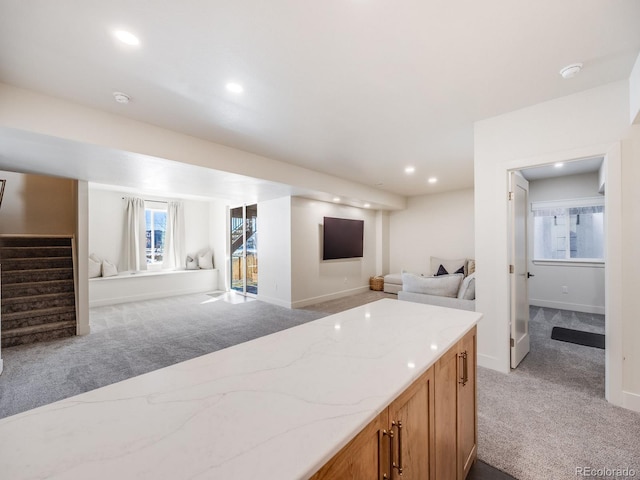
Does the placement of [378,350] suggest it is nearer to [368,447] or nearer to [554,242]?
[368,447]

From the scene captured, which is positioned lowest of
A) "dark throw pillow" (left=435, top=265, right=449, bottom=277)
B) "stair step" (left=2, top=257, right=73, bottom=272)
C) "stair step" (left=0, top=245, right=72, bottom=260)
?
"dark throw pillow" (left=435, top=265, right=449, bottom=277)

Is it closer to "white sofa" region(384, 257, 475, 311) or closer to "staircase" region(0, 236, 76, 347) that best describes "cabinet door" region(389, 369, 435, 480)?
"white sofa" region(384, 257, 475, 311)

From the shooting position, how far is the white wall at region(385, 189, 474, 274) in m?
6.52

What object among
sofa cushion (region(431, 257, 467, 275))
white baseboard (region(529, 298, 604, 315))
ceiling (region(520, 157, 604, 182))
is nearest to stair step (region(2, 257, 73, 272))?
sofa cushion (region(431, 257, 467, 275))

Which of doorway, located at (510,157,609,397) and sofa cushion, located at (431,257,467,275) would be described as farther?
sofa cushion, located at (431,257,467,275)

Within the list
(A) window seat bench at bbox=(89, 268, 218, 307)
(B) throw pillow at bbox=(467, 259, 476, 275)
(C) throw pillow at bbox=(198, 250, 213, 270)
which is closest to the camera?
(A) window seat bench at bbox=(89, 268, 218, 307)

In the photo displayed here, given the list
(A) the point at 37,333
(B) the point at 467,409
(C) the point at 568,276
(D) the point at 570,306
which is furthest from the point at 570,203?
(A) the point at 37,333

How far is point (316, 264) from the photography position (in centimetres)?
602

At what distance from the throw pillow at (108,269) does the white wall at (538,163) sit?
7085 mm

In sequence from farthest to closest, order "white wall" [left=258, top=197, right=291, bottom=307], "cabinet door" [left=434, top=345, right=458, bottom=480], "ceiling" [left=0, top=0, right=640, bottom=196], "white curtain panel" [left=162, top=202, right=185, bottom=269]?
1. "white curtain panel" [left=162, top=202, right=185, bottom=269]
2. "white wall" [left=258, top=197, right=291, bottom=307]
3. "ceiling" [left=0, top=0, right=640, bottom=196]
4. "cabinet door" [left=434, top=345, right=458, bottom=480]

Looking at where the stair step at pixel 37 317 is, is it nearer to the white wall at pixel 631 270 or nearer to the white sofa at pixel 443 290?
the white sofa at pixel 443 290

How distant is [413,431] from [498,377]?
2.23 metres

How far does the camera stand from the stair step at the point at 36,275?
4.02m

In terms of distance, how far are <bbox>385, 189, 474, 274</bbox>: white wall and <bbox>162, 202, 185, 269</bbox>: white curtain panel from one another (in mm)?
5855
